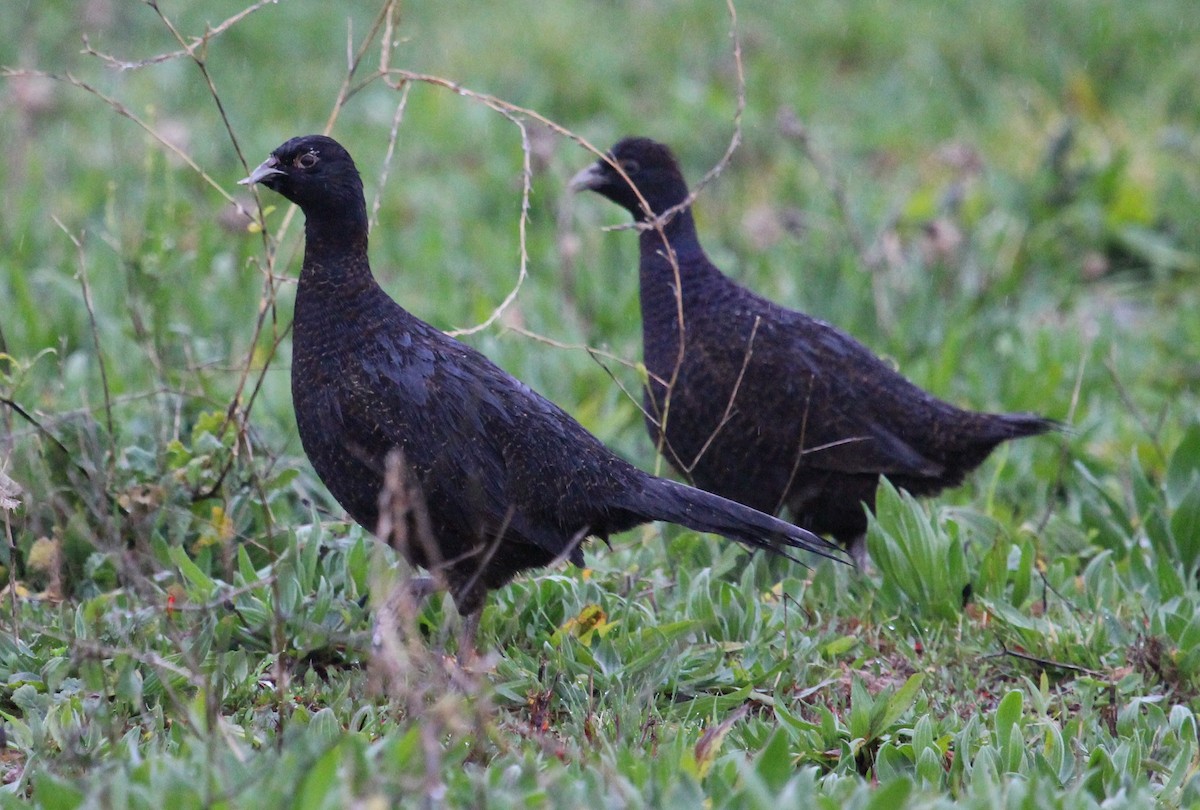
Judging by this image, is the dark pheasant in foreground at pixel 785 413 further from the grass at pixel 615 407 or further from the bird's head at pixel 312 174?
the bird's head at pixel 312 174

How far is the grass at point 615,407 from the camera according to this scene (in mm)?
3252

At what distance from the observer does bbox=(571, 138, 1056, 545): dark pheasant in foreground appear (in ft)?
15.6

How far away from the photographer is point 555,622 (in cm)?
416

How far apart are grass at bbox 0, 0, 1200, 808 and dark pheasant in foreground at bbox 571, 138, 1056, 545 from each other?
0.86ft

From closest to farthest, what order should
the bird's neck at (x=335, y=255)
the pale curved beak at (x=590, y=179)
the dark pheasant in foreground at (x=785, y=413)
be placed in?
the bird's neck at (x=335, y=255) < the dark pheasant in foreground at (x=785, y=413) < the pale curved beak at (x=590, y=179)

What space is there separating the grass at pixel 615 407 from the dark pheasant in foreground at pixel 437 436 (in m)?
0.28

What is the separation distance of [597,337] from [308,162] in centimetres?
286

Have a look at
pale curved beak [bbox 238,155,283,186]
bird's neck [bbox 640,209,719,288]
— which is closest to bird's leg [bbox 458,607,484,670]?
pale curved beak [bbox 238,155,283,186]

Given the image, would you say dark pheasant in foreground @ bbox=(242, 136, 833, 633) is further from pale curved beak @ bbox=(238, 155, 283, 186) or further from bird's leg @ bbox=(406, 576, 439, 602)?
bird's leg @ bbox=(406, 576, 439, 602)

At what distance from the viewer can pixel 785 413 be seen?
4762mm

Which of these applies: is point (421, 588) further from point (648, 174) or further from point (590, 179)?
point (648, 174)

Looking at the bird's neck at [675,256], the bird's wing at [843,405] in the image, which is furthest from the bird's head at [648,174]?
the bird's wing at [843,405]

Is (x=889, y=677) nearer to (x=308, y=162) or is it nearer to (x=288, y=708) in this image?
(x=288, y=708)

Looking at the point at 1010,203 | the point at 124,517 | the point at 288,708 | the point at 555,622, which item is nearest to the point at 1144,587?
the point at 555,622
